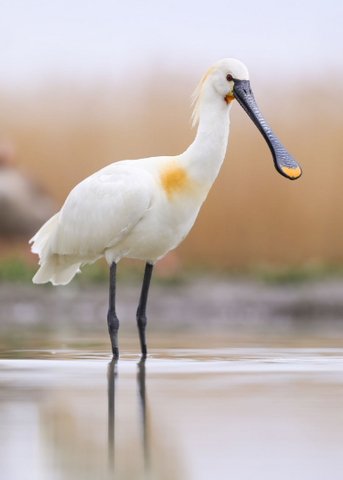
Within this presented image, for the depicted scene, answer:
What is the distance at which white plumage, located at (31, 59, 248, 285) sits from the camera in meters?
5.68

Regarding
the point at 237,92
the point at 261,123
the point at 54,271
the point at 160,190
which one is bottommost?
the point at 54,271

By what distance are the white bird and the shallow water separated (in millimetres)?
922

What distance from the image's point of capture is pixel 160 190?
569 centimetres

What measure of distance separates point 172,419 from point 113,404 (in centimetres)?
43

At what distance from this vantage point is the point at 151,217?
224 inches

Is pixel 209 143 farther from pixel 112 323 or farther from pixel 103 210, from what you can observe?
pixel 112 323

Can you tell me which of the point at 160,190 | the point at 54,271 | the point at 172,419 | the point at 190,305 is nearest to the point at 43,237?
the point at 54,271

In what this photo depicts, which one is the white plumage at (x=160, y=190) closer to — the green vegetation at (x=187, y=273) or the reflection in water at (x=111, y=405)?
the reflection in water at (x=111, y=405)

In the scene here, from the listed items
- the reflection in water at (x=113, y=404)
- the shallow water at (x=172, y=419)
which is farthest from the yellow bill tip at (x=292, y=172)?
the reflection in water at (x=113, y=404)

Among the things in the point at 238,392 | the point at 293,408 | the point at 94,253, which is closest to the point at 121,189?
the point at 94,253

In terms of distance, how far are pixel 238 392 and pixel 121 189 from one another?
7.20 feet

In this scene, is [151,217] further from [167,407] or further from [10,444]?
[10,444]

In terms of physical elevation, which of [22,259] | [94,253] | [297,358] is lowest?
[297,358]

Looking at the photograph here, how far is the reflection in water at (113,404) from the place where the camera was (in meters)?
2.64
